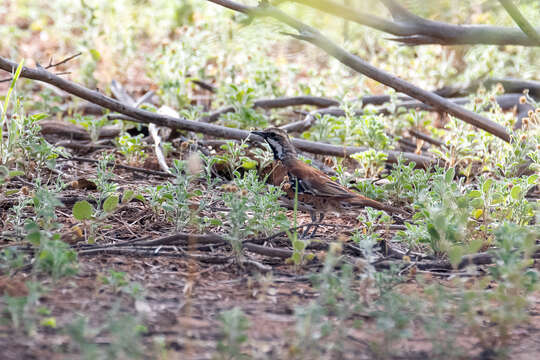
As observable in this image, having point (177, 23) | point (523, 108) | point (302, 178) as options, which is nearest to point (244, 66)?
point (177, 23)

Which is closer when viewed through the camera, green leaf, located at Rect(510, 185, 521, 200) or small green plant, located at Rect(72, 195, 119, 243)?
small green plant, located at Rect(72, 195, 119, 243)

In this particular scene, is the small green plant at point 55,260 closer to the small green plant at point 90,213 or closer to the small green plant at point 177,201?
the small green plant at point 90,213

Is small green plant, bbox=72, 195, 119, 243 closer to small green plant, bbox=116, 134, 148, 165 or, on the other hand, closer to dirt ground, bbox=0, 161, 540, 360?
dirt ground, bbox=0, 161, 540, 360

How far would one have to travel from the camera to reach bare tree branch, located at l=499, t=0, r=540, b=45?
3059 millimetres

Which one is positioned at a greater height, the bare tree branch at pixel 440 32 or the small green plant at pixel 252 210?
the bare tree branch at pixel 440 32

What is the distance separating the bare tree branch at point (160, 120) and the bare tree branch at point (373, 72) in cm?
51

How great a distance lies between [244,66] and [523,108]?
351 centimetres

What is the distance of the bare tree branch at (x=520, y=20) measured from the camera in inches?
120

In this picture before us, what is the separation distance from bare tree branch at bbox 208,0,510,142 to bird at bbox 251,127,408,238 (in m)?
0.85

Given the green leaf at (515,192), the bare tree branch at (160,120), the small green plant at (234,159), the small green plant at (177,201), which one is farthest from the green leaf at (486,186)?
the small green plant at (177,201)

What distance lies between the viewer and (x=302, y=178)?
475 centimetres

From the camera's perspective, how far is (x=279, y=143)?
519 centimetres

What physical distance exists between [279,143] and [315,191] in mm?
725

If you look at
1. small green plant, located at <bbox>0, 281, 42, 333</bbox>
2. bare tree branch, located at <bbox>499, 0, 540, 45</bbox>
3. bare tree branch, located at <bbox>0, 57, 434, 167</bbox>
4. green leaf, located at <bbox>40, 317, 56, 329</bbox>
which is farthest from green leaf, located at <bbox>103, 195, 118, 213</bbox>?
bare tree branch, located at <bbox>499, 0, 540, 45</bbox>
